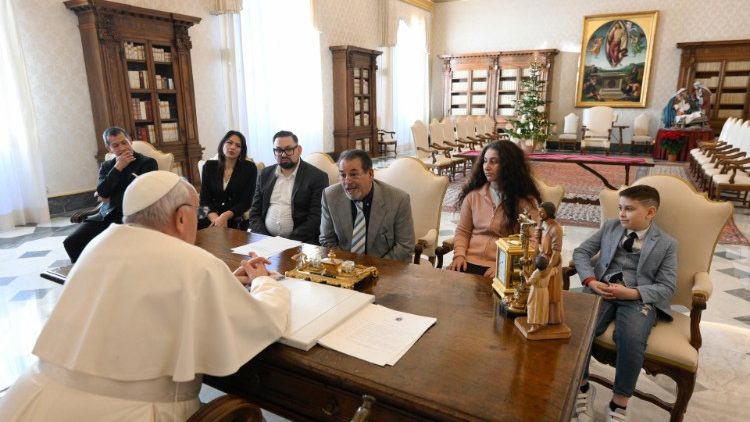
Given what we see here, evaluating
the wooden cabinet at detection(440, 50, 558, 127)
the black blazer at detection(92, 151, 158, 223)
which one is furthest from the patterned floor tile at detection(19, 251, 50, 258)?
the wooden cabinet at detection(440, 50, 558, 127)

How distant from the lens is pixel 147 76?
233 inches

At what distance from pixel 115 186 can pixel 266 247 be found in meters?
2.10

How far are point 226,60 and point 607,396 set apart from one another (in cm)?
690

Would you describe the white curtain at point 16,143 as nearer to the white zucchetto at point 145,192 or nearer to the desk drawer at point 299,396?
the white zucchetto at point 145,192

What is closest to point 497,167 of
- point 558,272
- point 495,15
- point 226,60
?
point 558,272

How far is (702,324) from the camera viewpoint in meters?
3.02

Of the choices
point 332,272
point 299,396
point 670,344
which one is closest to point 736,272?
point 670,344

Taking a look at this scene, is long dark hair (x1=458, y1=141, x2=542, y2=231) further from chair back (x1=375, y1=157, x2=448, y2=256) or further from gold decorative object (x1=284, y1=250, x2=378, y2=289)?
gold decorative object (x1=284, y1=250, x2=378, y2=289)

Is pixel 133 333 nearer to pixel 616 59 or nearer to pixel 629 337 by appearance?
pixel 629 337

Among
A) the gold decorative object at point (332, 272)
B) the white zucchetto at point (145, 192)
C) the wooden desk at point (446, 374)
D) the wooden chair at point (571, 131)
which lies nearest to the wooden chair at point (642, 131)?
the wooden chair at point (571, 131)

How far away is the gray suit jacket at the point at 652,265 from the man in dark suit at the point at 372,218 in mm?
924

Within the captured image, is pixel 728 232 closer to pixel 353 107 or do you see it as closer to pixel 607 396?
pixel 607 396

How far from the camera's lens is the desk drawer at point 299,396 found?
119cm

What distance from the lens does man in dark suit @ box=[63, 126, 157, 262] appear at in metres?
3.51
